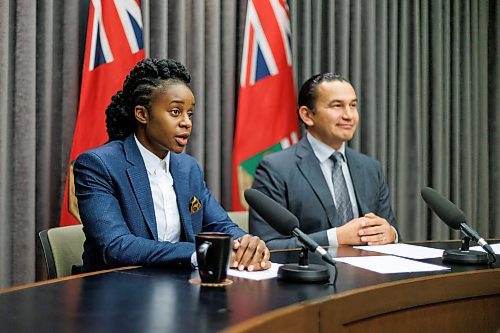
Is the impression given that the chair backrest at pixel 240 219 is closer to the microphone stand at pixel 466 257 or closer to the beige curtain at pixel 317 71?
the beige curtain at pixel 317 71

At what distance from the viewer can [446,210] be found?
1.99m

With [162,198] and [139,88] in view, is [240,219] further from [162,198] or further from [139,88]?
[139,88]

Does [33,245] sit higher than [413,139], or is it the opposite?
[413,139]

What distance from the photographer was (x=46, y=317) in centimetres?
116

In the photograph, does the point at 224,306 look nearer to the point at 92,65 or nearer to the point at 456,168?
the point at 92,65

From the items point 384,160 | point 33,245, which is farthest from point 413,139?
point 33,245

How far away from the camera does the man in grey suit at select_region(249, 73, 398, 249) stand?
2.74 m

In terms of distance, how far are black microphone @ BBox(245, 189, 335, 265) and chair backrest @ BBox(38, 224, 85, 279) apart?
784 mm

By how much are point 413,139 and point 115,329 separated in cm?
346

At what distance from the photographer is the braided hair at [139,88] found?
7.25ft

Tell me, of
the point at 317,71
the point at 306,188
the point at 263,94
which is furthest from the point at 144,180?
the point at 317,71

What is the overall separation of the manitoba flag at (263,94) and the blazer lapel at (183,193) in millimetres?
1096

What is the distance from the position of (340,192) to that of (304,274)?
1310 millimetres

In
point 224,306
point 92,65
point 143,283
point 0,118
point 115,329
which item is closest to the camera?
point 115,329
